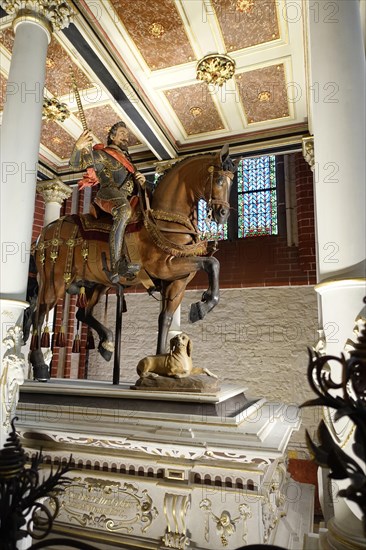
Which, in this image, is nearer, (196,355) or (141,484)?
(141,484)

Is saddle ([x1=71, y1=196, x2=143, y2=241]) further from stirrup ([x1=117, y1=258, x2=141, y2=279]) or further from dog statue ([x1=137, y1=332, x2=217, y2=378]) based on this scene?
dog statue ([x1=137, y1=332, x2=217, y2=378])

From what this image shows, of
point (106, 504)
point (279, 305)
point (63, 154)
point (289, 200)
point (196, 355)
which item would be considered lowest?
point (106, 504)

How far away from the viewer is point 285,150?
6062mm

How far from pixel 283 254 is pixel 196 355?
2.47m

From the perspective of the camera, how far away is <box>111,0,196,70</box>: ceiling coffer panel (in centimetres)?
396

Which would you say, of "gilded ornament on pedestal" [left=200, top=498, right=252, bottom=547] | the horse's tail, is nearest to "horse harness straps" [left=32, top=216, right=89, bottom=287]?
the horse's tail

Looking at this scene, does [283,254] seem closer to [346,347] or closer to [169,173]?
[169,173]

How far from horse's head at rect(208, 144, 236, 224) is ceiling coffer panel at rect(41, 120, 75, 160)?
3.46 metres

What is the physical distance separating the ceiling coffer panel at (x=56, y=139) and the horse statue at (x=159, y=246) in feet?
7.51

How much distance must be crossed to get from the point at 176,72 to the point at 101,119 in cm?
154

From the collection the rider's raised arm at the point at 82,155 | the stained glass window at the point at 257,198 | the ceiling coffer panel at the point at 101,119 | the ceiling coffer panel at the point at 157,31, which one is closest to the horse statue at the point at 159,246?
the rider's raised arm at the point at 82,155

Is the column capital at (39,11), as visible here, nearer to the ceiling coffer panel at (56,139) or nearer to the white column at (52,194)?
the ceiling coffer panel at (56,139)

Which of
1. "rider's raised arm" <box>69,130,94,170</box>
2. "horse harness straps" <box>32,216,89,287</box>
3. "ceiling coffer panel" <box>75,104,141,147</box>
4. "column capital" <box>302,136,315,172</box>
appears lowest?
"horse harness straps" <box>32,216,89,287</box>

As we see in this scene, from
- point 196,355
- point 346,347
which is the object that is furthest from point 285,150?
point 346,347
